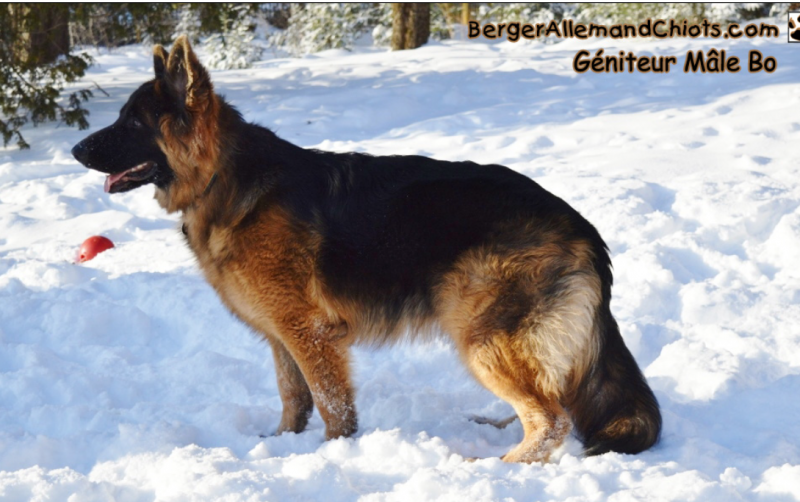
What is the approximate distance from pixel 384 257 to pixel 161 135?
1.23 metres

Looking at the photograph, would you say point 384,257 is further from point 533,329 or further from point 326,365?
point 533,329

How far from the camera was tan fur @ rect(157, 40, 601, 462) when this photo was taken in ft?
10.7

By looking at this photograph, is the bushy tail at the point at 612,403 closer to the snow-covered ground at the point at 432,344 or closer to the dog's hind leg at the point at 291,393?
the snow-covered ground at the point at 432,344

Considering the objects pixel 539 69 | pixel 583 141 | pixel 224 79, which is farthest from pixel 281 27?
pixel 583 141

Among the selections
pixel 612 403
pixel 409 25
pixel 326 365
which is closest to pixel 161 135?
pixel 326 365

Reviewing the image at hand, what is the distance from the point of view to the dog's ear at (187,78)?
338 centimetres

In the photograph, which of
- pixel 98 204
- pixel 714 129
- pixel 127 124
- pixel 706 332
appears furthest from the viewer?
pixel 714 129

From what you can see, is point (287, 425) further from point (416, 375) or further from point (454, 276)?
point (454, 276)

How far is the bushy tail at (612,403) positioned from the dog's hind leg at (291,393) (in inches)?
55.9

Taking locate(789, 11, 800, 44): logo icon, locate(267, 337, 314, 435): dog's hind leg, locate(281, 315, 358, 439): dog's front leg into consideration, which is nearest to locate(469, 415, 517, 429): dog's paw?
locate(281, 315, 358, 439): dog's front leg

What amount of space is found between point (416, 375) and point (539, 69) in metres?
8.95

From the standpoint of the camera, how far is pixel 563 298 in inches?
128

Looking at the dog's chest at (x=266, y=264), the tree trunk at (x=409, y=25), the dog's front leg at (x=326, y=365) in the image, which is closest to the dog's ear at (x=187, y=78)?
the dog's chest at (x=266, y=264)

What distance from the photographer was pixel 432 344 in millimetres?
4234
